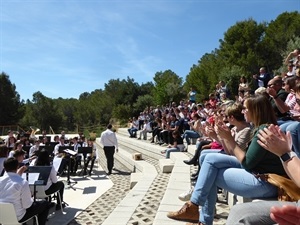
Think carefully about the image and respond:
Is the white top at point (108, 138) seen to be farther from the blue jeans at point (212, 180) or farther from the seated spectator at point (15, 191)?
the blue jeans at point (212, 180)

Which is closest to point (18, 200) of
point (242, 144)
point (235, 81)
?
point (242, 144)

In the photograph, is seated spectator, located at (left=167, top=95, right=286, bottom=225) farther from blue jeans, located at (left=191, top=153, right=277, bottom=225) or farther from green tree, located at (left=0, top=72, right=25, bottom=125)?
green tree, located at (left=0, top=72, right=25, bottom=125)

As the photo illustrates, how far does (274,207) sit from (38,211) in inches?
169

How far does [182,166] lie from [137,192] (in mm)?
1650

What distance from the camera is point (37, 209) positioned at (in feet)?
15.7

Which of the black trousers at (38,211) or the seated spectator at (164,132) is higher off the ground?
the seated spectator at (164,132)

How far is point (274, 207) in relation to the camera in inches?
62.8

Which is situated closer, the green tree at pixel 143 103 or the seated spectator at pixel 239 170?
the seated spectator at pixel 239 170

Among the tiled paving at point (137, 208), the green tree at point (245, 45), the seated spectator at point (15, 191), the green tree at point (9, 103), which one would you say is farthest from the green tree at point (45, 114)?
the seated spectator at point (15, 191)

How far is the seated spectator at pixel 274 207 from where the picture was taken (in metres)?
1.57

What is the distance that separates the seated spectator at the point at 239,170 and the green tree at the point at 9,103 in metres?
44.1

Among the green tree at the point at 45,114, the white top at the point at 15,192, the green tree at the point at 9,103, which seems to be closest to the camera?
the white top at the point at 15,192

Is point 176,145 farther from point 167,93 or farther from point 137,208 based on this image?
point 167,93

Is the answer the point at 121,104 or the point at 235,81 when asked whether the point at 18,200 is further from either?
the point at 121,104
